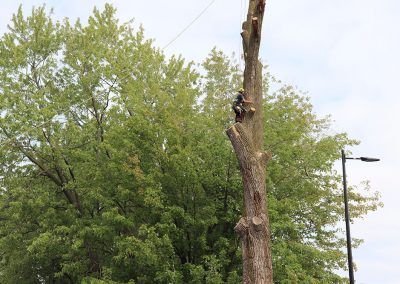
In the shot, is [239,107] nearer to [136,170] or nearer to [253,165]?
[253,165]

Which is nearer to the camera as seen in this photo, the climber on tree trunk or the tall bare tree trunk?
the tall bare tree trunk

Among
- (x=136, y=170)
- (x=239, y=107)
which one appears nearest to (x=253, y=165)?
(x=239, y=107)

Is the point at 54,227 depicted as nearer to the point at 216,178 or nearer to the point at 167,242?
the point at 167,242

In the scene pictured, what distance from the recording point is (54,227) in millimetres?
18328

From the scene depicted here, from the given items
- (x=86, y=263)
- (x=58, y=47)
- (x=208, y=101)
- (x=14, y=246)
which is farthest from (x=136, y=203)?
(x=58, y=47)

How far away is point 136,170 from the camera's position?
16047mm

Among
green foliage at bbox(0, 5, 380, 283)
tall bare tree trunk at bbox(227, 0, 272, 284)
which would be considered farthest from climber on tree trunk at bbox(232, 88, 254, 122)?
green foliage at bbox(0, 5, 380, 283)

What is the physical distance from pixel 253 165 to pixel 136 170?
24.7ft

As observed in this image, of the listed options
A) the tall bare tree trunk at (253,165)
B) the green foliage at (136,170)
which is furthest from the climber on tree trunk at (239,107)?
the green foliage at (136,170)

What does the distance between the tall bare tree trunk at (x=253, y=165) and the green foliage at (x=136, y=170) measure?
533cm

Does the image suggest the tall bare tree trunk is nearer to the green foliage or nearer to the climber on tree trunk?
the climber on tree trunk

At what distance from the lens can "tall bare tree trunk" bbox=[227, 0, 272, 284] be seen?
8812mm

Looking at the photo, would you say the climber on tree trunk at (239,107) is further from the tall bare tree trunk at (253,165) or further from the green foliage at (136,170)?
the green foliage at (136,170)

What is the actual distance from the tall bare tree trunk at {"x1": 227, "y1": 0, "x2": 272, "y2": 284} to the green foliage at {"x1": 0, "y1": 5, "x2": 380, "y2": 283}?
5.33 metres
